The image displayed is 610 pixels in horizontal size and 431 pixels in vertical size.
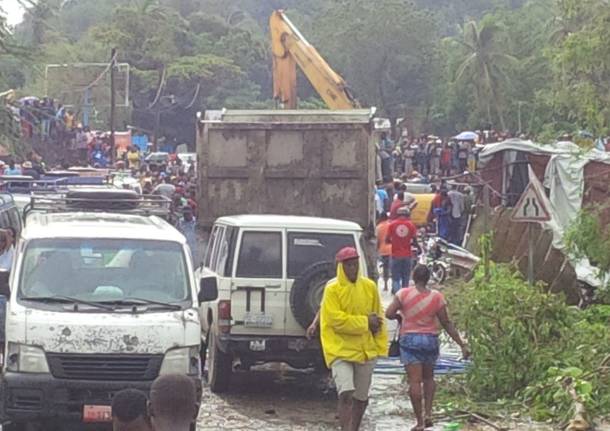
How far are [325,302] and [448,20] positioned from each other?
12412 centimetres

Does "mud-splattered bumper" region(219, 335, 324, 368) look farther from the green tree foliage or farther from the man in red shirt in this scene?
the green tree foliage

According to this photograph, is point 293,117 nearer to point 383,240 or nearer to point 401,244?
point 401,244

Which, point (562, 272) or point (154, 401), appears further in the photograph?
point (562, 272)

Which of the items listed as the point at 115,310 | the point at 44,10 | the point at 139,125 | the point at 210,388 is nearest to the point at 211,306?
the point at 210,388

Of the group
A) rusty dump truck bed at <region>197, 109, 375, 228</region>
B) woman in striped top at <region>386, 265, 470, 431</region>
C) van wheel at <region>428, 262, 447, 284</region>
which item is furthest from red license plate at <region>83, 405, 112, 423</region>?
van wheel at <region>428, 262, 447, 284</region>

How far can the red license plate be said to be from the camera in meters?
10.6

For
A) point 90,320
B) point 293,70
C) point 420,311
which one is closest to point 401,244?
point 293,70

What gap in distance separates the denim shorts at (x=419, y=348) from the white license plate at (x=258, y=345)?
82.6 inches

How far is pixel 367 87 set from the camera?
8438 centimetres

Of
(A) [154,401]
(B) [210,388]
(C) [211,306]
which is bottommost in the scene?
(B) [210,388]

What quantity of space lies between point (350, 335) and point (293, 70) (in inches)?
747

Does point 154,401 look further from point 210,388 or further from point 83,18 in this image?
point 83,18

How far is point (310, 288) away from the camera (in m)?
13.4

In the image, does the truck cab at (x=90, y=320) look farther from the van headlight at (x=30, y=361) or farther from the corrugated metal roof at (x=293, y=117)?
the corrugated metal roof at (x=293, y=117)
